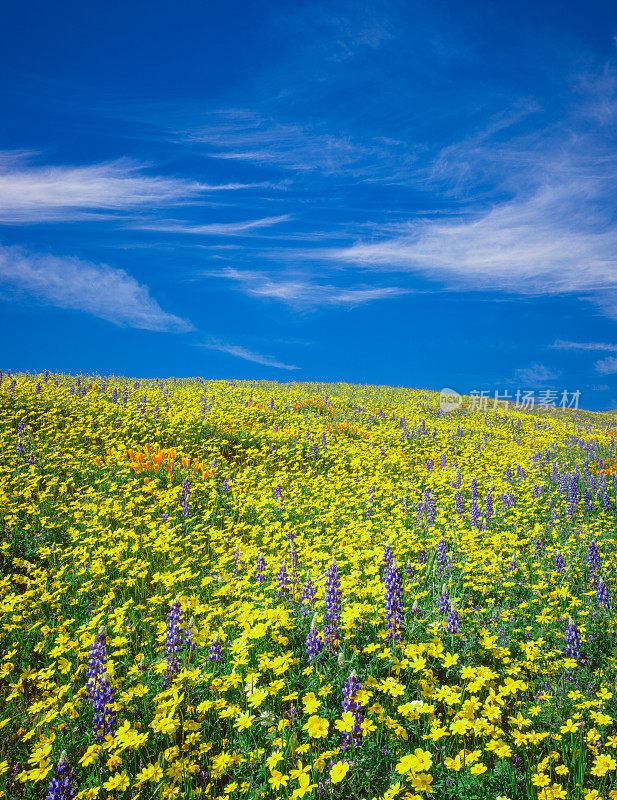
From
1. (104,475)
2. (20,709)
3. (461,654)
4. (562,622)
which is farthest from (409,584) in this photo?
(104,475)

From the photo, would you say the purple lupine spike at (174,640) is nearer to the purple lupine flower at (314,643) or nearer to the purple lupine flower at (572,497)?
the purple lupine flower at (314,643)

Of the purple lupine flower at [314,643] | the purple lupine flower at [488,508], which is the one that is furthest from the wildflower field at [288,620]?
the purple lupine flower at [488,508]

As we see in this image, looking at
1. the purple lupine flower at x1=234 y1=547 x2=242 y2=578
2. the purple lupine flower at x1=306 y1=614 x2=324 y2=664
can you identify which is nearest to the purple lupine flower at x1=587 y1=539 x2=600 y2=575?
the purple lupine flower at x1=306 y1=614 x2=324 y2=664

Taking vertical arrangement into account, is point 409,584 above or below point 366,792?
above

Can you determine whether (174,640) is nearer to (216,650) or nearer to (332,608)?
(216,650)

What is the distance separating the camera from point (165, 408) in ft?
48.0

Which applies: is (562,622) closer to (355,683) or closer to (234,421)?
(355,683)

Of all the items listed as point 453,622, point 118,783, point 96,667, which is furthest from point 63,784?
point 453,622

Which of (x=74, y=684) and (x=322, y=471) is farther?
(x=322, y=471)

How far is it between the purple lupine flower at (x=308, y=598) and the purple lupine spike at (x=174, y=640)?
4.18 ft

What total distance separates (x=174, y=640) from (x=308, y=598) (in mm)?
1388

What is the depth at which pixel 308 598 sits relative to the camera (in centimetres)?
459

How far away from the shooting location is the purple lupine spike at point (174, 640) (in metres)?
4.20

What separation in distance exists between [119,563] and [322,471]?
20.0 feet
